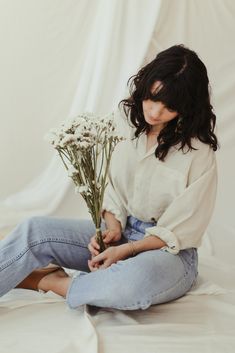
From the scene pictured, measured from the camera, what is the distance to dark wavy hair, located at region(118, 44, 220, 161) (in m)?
1.25

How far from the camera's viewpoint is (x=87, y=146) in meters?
1.17

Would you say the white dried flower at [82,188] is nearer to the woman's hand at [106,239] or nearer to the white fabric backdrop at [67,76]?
the woman's hand at [106,239]

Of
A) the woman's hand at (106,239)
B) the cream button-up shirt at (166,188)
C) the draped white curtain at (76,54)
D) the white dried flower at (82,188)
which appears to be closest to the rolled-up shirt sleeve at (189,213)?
the cream button-up shirt at (166,188)

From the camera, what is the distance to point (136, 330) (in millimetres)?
1230

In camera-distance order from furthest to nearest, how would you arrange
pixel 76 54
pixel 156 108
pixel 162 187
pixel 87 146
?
1. pixel 76 54
2. pixel 162 187
3. pixel 156 108
4. pixel 87 146

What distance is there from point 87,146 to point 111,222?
0.34 m

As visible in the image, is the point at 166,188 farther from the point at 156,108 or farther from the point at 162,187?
the point at 156,108

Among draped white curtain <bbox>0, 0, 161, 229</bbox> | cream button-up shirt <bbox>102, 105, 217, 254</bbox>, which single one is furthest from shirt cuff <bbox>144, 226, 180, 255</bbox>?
draped white curtain <bbox>0, 0, 161, 229</bbox>

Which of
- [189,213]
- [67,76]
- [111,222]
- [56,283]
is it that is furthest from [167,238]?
[67,76]

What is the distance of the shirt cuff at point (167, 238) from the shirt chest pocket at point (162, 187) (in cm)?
8

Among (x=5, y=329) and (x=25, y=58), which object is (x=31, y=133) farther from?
(x=5, y=329)

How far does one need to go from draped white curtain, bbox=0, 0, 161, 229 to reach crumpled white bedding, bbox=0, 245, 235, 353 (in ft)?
2.37

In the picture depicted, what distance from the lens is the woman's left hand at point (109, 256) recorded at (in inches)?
51.4

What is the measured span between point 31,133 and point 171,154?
38.2 inches
